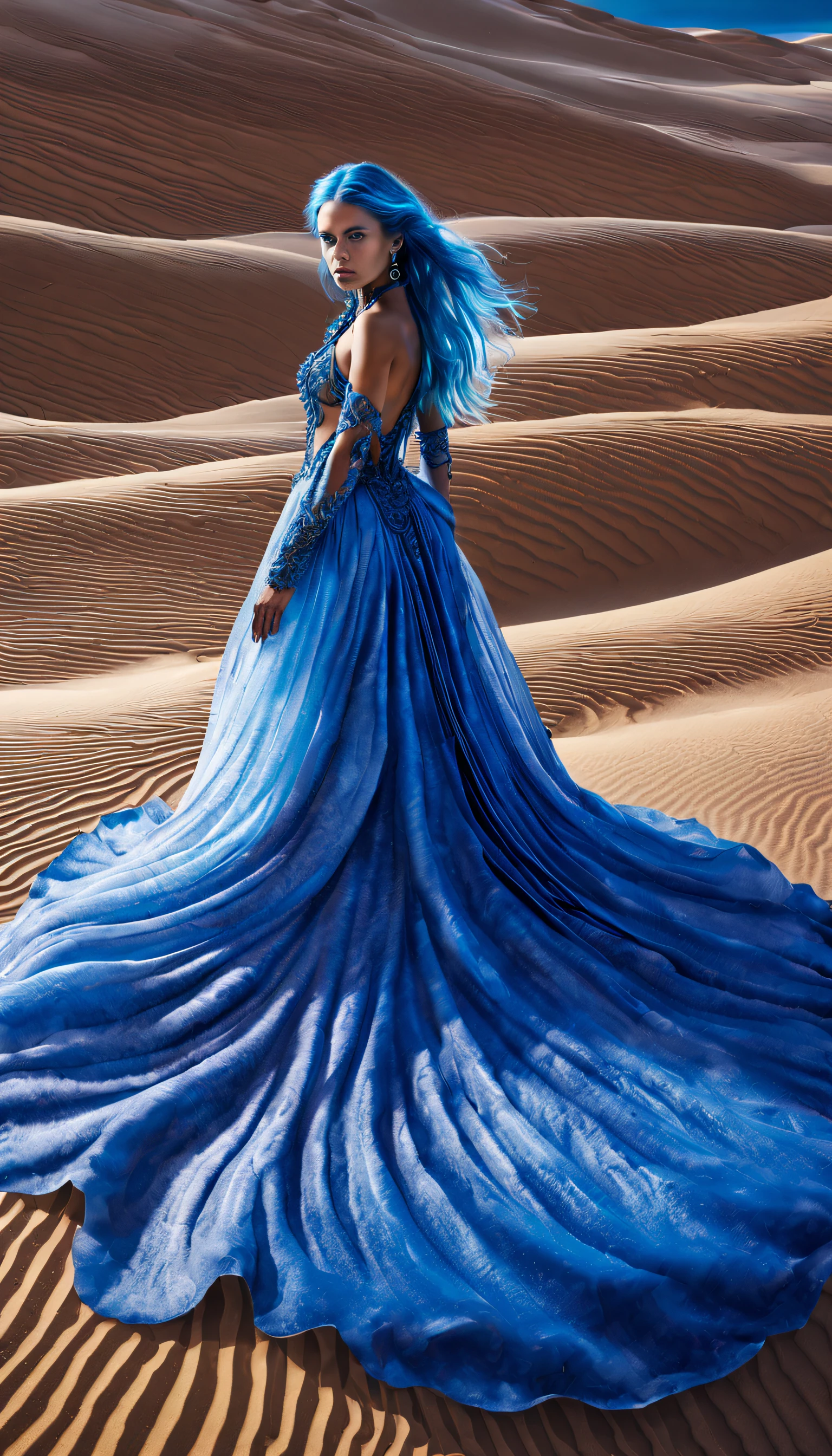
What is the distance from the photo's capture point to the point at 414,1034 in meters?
2.99

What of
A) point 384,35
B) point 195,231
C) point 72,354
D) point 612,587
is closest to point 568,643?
point 612,587

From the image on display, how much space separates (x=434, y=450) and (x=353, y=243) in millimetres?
777

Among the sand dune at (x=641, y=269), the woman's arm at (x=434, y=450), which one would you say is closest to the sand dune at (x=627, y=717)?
the woman's arm at (x=434, y=450)

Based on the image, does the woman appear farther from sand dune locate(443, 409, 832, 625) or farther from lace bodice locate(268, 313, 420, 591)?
sand dune locate(443, 409, 832, 625)

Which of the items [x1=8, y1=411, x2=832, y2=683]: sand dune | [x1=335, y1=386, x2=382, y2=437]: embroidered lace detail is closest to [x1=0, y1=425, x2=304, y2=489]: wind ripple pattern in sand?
[x1=8, y1=411, x2=832, y2=683]: sand dune

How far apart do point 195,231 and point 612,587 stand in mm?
12074

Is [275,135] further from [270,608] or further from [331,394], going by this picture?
[270,608]

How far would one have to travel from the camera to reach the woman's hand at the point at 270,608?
330 centimetres

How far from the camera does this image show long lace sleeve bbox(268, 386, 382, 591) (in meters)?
3.10

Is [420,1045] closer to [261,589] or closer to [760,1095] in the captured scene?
[760,1095]

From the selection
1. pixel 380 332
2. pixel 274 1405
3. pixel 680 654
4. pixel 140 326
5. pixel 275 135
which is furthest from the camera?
pixel 275 135

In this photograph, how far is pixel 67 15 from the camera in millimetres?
21594

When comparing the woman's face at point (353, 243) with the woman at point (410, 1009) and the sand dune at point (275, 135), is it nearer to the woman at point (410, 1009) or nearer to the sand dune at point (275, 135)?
the woman at point (410, 1009)

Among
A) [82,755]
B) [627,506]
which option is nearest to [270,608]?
[82,755]
